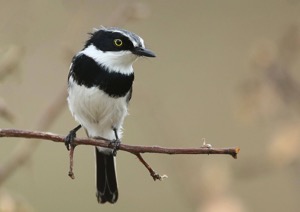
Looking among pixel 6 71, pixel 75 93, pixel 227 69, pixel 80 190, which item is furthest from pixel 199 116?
pixel 6 71

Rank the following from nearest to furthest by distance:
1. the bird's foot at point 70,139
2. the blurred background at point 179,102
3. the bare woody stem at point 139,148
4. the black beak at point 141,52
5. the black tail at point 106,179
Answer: the bare woody stem at point 139,148
the bird's foot at point 70,139
the blurred background at point 179,102
the black beak at point 141,52
the black tail at point 106,179

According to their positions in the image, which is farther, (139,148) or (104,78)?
(104,78)

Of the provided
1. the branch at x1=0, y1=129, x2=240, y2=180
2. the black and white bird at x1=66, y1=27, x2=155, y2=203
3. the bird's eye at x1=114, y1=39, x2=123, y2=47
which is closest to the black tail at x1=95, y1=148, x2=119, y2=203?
the black and white bird at x1=66, y1=27, x2=155, y2=203

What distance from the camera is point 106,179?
400 centimetres

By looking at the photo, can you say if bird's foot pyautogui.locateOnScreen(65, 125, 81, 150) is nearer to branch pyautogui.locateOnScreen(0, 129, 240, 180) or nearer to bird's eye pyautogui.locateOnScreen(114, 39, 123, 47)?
branch pyautogui.locateOnScreen(0, 129, 240, 180)

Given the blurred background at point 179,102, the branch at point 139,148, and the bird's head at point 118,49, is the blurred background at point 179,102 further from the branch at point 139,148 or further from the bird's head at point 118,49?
the branch at point 139,148

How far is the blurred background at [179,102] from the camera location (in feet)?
11.6

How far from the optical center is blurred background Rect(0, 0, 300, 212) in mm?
3547

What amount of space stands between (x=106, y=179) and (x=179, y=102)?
299cm

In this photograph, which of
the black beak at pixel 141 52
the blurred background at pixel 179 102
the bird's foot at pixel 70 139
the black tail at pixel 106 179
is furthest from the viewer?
the black tail at pixel 106 179

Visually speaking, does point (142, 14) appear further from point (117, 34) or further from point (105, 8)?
point (105, 8)

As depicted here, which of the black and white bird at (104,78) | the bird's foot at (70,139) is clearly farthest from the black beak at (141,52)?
the bird's foot at (70,139)

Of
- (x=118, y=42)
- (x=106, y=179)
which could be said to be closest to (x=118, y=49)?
(x=118, y=42)

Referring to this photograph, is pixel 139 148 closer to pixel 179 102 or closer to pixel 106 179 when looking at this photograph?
pixel 106 179
